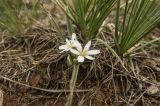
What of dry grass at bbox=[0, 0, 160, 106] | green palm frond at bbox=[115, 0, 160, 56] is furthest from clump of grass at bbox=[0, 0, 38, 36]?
green palm frond at bbox=[115, 0, 160, 56]

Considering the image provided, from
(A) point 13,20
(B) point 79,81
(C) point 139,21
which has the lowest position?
(B) point 79,81

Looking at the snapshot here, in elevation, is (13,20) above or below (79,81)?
above

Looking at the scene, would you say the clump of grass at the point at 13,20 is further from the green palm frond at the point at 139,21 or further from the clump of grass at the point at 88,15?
the green palm frond at the point at 139,21

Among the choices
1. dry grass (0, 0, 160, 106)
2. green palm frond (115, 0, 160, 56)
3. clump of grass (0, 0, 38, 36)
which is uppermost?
clump of grass (0, 0, 38, 36)

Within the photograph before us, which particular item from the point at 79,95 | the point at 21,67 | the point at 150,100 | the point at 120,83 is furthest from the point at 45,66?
the point at 150,100

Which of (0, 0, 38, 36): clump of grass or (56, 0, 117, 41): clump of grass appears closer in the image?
(56, 0, 117, 41): clump of grass

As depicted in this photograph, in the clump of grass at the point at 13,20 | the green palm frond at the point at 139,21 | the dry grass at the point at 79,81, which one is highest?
the clump of grass at the point at 13,20

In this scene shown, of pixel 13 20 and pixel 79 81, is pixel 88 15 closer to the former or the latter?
pixel 79 81

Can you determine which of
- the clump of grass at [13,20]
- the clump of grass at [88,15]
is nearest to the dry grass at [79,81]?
the clump of grass at [88,15]

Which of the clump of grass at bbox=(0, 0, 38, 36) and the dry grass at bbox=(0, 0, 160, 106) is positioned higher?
the clump of grass at bbox=(0, 0, 38, 36)

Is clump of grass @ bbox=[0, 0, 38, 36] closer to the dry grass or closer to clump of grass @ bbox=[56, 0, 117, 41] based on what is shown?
the dry grass

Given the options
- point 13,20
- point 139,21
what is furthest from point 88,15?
point 13,20
